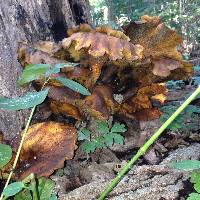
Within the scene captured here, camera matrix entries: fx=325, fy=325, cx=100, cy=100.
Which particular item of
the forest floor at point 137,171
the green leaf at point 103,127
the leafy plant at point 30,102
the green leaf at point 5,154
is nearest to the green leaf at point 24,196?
the leafy plant at point 30,102

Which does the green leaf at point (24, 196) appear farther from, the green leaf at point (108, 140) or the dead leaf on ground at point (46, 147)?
the green leaf at point (108, 140)

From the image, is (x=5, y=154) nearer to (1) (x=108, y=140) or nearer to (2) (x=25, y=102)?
(2) (x=25, y=102)

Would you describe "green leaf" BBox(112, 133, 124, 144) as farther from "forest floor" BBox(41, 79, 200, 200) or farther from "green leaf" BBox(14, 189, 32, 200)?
"green leaf" BBox(14, 189, 32, 200)

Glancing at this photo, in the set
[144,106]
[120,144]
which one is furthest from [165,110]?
[120,144]

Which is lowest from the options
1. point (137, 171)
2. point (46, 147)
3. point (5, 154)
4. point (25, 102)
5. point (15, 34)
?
point (137, 171)

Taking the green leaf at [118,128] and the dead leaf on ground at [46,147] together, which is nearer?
the dead leaf on ground at [46,147]

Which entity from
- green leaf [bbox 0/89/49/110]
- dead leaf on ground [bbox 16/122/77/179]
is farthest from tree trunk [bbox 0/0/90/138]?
green leaf [bbox 0/89/49/110]

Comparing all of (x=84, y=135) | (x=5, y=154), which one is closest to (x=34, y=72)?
(x=5, y=154)
